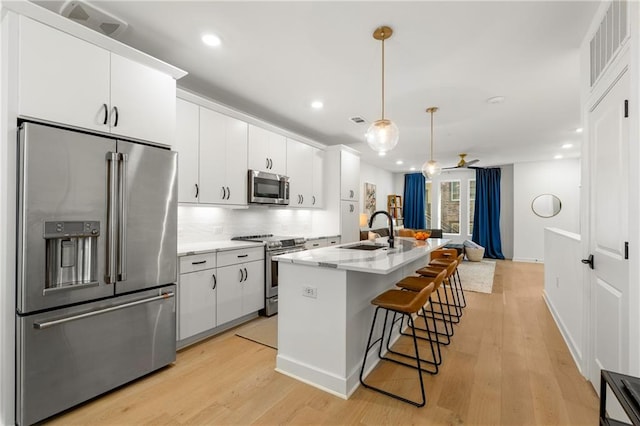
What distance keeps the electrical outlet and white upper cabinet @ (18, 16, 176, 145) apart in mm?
1659

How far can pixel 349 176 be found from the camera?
5.56 m

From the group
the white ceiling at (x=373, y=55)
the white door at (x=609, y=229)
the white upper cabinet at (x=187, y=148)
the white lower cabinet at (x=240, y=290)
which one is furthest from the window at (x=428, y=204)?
the white upper cabinet at (x=187, y=148)

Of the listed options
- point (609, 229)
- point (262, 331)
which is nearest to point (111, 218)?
point (262, 331)

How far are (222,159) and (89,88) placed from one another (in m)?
1.53

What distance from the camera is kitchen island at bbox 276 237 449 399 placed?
2104 mm

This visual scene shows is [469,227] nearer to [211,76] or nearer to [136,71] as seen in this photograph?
[211,76]

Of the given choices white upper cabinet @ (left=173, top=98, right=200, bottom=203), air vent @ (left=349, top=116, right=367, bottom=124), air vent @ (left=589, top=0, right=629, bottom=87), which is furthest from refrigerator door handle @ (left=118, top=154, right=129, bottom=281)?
air vent @ (left=589, top=0, right=629, bottom=87)

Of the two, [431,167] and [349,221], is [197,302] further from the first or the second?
[431,167]

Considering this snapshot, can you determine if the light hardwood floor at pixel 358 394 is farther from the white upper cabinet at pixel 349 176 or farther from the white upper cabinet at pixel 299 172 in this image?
the white upper cabinet at pixel 349 176

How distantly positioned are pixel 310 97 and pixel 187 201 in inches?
73.5

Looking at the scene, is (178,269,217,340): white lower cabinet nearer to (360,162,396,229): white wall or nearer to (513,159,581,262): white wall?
(360,162,396,229): white wall

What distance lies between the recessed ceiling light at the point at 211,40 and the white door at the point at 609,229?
2.73 m

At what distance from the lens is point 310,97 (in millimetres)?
3604

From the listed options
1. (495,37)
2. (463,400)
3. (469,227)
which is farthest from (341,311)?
(469,227)
